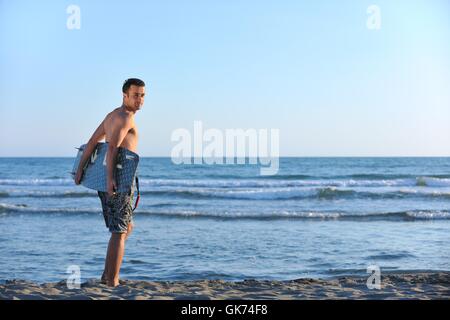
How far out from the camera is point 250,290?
4484mm

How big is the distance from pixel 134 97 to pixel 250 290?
1709mm

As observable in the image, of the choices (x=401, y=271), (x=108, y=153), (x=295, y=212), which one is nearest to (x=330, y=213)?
(x=295, y=212)

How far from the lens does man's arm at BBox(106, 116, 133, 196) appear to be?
392 cm

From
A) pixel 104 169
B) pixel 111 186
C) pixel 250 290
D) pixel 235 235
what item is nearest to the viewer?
pixel 111 186

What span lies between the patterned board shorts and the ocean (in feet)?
5.68

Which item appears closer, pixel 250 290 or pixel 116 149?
pixel 116 149

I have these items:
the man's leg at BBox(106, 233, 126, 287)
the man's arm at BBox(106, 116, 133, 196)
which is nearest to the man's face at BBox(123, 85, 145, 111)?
the man's arm at BBox(106, 116, 133, 196)

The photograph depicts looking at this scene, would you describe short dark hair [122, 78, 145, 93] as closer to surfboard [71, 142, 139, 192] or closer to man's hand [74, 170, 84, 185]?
surfboard [71, 142, 139, 192]

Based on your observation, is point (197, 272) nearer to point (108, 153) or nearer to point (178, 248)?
point (178, 248)

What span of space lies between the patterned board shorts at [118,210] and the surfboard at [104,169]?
57mm

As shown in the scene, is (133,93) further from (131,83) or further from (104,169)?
(104,169)

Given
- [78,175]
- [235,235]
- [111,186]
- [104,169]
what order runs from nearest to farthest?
1. [111,186]
2. [104,169]
3. [78,175]
4. [235,235]

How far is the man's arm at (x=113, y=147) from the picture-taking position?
392 cm

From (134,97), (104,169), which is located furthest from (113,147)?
(134,97)
